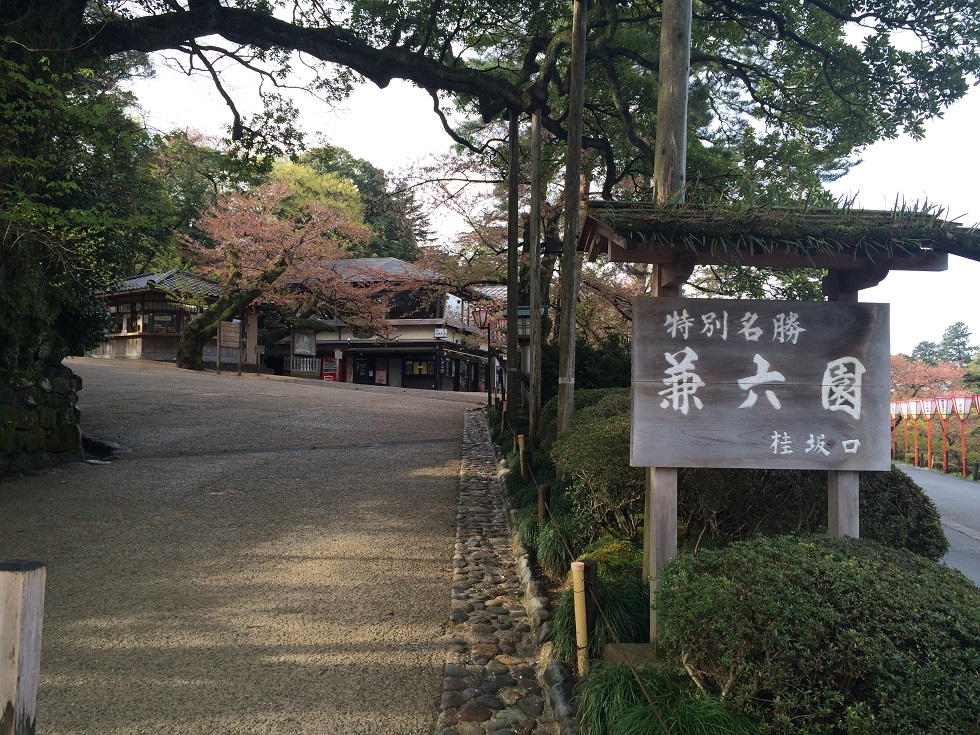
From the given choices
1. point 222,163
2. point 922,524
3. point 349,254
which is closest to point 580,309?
point 222,163

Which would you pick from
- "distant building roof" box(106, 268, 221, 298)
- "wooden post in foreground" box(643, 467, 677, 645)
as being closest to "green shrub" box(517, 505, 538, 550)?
"wooden post in foreground" box(643, 467, 677, 645)

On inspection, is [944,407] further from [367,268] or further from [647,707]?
[367,268]

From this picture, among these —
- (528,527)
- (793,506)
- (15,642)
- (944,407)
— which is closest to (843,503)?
(793,506)

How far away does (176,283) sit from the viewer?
30.2 metres

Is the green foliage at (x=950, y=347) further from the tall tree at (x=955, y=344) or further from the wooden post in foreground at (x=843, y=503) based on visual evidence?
the wooden post in foreground at (x=843, y=503)

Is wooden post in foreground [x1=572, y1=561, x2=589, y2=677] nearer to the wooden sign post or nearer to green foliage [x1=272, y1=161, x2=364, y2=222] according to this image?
the wooden sign post

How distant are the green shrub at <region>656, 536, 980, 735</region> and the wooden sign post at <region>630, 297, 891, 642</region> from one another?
70 centimetres

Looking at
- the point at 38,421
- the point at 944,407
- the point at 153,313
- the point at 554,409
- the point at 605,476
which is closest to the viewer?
the point at 605,476

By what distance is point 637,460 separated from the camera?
12.7 feet

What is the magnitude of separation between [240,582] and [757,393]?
4534 millimetres

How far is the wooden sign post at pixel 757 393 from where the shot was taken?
389cm

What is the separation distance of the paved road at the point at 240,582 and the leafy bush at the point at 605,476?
149 centimetres

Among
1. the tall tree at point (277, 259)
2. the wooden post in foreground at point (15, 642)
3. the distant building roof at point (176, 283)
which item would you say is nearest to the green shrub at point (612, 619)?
the wooden post in foreground at point (15, 642)

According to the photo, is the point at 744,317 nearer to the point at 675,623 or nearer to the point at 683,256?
the point at 683,256
